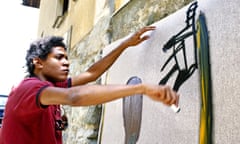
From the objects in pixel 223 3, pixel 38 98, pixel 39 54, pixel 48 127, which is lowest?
pixel 48 127

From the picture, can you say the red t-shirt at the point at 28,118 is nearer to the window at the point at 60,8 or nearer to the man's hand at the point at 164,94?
the man's hand at the point at 164,94

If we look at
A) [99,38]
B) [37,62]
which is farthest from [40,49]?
[99,38]

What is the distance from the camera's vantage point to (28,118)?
4.75ft

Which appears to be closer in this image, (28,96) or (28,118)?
(28,96)

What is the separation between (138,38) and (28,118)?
2.32ft

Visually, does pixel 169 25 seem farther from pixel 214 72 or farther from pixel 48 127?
pixel 48 127

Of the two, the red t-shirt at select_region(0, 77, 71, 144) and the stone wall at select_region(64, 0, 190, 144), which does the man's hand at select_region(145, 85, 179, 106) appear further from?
the stone wall at select_region(64, 0, 190, 144)

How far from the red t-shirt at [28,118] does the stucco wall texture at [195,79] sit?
45 cm

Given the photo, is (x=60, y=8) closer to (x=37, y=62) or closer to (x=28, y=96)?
(x=37, y=62)

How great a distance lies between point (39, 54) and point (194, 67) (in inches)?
32.1

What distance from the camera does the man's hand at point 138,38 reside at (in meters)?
1.71

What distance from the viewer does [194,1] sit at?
1.35 meters

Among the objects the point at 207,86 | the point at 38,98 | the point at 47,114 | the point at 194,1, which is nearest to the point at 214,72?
the point at 207,86

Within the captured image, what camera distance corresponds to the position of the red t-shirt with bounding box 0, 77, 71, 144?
4.35 ft
